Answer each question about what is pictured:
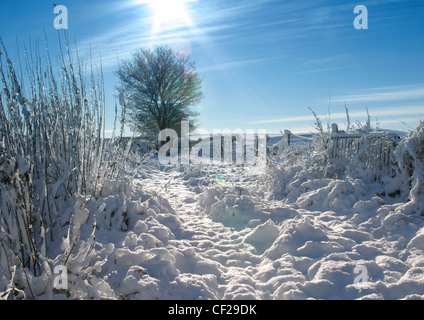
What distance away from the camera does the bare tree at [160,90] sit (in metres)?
17.7

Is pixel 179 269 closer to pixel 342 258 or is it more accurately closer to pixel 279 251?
pixel 279 251

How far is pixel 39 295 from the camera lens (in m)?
1.69

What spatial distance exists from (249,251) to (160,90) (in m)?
16.3

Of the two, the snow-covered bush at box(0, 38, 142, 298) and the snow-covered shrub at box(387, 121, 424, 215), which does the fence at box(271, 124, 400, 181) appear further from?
the snow-covered bush at box(0, 38, 142, 298)

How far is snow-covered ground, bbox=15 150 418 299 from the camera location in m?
2.14

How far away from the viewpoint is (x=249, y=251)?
3082 mm

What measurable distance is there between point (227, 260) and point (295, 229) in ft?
2.97

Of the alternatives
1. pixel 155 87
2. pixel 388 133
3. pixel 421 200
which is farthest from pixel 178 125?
pixel 421 200

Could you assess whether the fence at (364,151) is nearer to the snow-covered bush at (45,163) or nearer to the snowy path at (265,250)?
the snowy path at (265,250)
